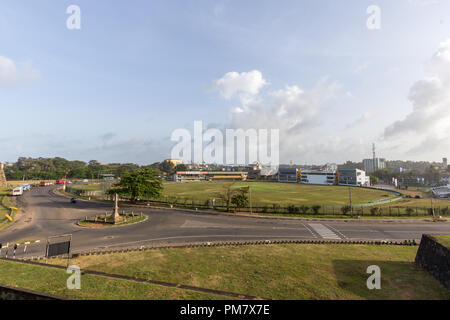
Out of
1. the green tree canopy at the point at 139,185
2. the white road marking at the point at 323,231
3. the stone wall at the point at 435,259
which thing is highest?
the green tree canopy at the point at 139,185

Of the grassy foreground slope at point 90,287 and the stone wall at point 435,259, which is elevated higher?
the grassy foreground slope at point 90,287

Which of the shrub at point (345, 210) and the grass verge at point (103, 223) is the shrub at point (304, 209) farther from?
the grass verge at point (103, 223)

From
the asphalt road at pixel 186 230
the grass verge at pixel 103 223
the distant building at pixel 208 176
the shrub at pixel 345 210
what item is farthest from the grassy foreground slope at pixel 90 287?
the distant building at pixel 208 176

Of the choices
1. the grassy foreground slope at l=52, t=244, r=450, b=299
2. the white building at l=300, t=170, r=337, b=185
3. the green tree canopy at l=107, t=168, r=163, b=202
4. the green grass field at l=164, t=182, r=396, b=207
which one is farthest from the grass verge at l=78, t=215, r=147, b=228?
the white building at l=300, t=170, r=337, b=185

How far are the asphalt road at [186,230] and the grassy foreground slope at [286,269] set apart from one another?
471 centimetres

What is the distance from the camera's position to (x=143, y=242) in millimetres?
24609

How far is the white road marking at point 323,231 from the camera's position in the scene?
91.2 ft

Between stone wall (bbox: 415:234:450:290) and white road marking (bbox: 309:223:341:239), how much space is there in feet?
32.0

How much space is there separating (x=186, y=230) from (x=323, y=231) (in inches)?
772

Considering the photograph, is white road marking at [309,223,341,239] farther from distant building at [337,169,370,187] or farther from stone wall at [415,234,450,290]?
distant building at [337,169,370,187]

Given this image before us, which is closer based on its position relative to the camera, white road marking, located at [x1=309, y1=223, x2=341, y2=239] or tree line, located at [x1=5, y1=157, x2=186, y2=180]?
white road marking, located at [x1=309, y1=223, x2=341, y2=239]

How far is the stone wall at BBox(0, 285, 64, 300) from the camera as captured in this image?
9413 mm

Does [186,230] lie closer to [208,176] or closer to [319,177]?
[319,177]

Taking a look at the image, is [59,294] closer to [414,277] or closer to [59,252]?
[59,252]
